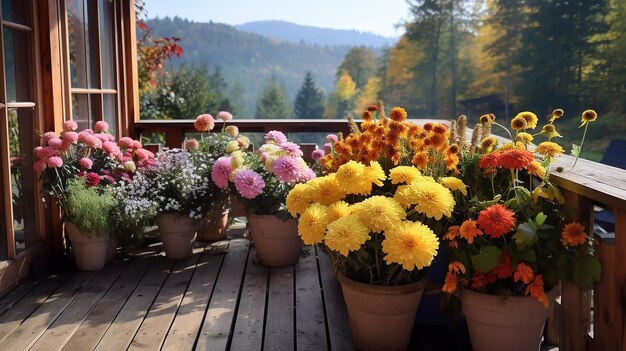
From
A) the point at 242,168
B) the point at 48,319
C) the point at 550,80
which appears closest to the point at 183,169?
the point at 242,168

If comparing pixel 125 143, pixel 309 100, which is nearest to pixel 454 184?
pixel 125 143

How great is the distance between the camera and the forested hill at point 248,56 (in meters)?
58.7

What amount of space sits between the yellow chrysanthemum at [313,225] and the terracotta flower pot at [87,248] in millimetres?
1495

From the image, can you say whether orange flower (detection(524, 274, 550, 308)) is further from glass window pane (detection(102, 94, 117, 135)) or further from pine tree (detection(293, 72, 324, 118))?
pine tree (detection(293, 72, 324, 118))

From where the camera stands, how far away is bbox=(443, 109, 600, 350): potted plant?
1.69 meters

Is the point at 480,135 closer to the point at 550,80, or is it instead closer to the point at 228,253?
the point at 228,253

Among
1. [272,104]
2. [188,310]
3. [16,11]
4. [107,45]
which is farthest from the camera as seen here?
[272,104]

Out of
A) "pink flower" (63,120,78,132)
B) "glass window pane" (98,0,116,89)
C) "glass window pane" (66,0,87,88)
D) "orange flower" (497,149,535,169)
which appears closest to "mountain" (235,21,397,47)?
"glass window pane" (98,0,116,89)

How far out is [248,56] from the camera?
64750mm

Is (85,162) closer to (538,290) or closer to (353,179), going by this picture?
(353,179)

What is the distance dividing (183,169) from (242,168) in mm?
344

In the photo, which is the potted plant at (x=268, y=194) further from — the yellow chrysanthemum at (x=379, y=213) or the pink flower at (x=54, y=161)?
the yellow chrysanthemum at (x=379, y=213)

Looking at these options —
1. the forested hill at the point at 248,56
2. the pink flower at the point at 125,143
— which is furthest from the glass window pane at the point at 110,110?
the forested hill at the point at 248,56

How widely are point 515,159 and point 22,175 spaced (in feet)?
7.36
